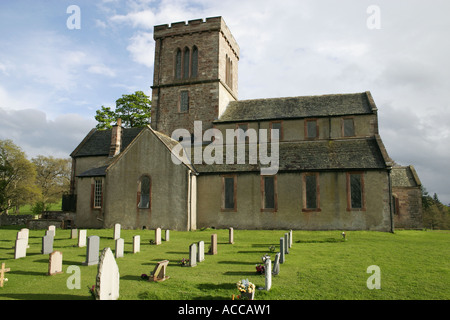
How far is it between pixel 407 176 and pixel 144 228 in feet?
94.2

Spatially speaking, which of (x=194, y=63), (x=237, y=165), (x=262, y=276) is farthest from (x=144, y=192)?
(x=262, y=276)

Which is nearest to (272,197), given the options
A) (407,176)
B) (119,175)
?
(119,175)

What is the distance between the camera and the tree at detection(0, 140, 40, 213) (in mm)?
45662

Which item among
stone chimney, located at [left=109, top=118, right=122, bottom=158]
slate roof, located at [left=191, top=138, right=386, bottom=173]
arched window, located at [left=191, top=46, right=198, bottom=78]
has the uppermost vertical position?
arched window, located at [left=191, top=46, right=198, bottom=78]

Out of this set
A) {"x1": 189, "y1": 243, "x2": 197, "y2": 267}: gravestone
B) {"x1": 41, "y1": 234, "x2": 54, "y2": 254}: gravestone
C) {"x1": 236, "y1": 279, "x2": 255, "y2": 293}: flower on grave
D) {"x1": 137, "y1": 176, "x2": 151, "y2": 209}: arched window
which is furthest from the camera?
{"x1": 137, "y1": 176, "x2": 151, "y2": 209}: arched window

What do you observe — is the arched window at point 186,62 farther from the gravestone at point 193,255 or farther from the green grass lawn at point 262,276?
the gravestone at point 193,255

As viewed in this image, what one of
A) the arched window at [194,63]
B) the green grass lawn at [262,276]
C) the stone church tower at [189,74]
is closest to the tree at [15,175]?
the stone church tower at [189,74]

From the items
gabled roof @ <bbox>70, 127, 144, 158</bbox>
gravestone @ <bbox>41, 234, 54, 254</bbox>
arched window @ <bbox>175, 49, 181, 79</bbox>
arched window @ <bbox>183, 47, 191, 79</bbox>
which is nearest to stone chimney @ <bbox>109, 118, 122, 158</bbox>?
gabled roof @ <bbox>70, 127, 144, 158</bbox>

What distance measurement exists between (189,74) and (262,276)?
2757 centimetres

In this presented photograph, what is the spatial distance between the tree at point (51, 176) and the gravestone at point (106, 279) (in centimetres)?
5662

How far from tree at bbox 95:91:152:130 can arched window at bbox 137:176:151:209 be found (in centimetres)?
2390

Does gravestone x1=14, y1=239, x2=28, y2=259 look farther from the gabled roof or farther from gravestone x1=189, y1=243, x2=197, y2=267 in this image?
the gabled roof

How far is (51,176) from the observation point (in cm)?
6056
